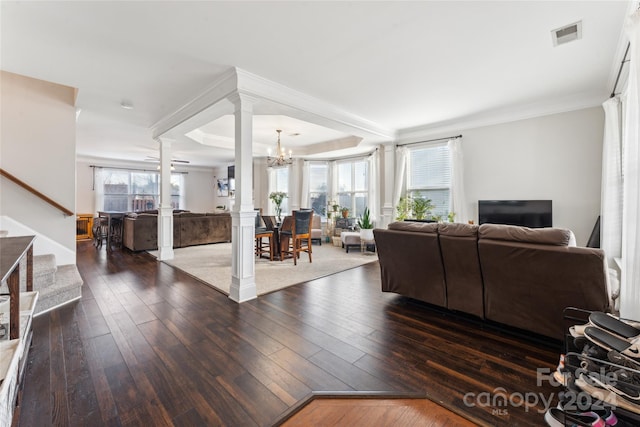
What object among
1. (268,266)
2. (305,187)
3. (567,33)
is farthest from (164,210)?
(567,33)

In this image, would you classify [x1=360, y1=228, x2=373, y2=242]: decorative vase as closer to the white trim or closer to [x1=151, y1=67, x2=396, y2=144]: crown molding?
[x1=151, y1=67, x2=396, y2=144]: crown molding

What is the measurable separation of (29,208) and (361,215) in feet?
20.1

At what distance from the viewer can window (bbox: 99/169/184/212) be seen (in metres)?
8.91

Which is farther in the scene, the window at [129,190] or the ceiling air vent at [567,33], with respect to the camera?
the window at [129,190]

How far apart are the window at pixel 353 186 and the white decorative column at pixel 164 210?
4283 millimetres

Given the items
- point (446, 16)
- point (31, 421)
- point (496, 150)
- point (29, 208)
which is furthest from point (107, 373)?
point (496, 150)

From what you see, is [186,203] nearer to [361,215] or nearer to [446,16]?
[361,215]

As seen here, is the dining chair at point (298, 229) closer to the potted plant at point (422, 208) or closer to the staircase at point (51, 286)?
the potted plant at point (422, 208)

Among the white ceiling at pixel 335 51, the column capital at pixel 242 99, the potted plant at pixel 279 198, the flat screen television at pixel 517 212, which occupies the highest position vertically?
the white ceiling at pixel 335 51

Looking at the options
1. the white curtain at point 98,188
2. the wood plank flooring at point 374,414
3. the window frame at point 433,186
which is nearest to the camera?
the wood plank flooring at point 374,414

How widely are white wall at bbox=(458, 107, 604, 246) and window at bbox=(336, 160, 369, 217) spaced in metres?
2.73

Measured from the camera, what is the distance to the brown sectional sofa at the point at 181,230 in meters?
5.65

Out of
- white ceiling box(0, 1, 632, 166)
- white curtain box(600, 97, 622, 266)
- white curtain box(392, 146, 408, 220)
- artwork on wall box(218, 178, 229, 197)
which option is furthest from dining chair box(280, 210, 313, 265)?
artwork on wall box(218, 178, 229, 197)

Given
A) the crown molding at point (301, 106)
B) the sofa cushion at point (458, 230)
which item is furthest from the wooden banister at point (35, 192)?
the sofa cushion at point (458, 230)
